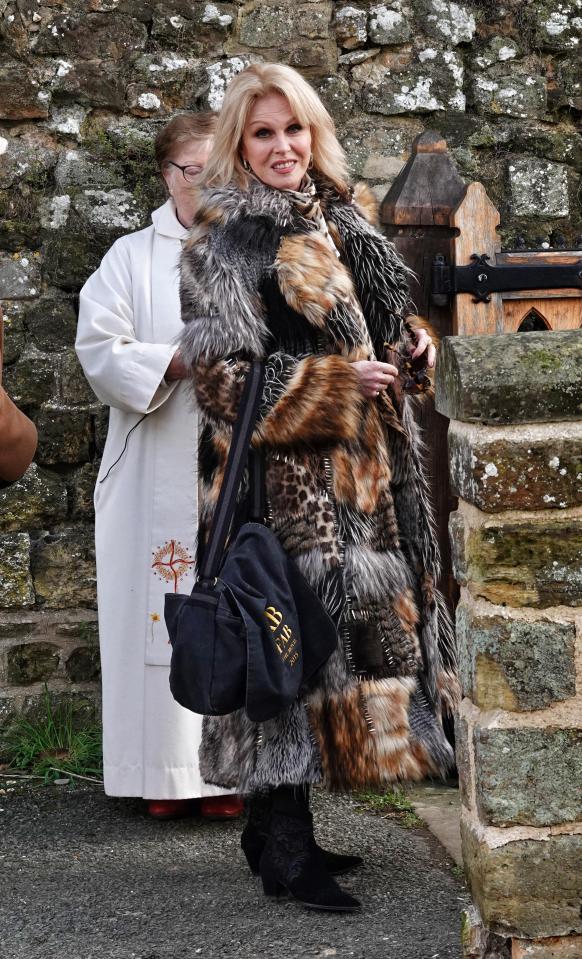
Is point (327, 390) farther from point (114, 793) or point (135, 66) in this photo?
point (135, 66)

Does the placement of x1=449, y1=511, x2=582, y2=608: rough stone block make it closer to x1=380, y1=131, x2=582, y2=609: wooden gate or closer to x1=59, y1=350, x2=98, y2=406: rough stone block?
x1=380, y1=131, x2=582, y2=609: wooden gate

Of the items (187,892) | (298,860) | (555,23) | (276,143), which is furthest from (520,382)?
(555,23)

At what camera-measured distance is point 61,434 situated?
14.0 feet

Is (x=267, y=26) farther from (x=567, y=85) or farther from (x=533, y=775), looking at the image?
(x=533, y=775)

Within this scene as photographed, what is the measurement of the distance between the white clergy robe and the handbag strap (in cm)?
84

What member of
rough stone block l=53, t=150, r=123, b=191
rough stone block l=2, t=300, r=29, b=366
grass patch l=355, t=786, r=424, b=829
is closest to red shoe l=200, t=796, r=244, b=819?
grass patch l=355, t=786, r=424, b=829

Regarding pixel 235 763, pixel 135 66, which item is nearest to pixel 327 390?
pixel 235 763

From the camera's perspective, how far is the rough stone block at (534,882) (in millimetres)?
2072

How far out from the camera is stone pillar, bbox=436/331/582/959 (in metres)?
2.06

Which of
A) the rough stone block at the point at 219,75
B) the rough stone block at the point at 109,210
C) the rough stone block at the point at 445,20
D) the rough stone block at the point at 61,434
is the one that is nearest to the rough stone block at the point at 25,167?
the rough stone block at the point at 109,210

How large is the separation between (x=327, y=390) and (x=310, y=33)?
6.62 feet

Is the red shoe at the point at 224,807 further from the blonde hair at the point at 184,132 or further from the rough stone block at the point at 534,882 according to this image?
the blonde hair at the point at 184,132

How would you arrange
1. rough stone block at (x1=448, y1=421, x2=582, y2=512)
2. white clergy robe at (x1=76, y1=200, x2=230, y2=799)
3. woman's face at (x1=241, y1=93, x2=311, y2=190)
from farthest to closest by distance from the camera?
white clergy robe at (x1=76, y1=200, x2=230, y2=799) < woman's face at (x1=241, y1=93, x2=311, y2=190) < rough stone block at (x1=448, y1=421, x2=582, y2=512)

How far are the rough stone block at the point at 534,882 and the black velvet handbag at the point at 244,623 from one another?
2.25ft
